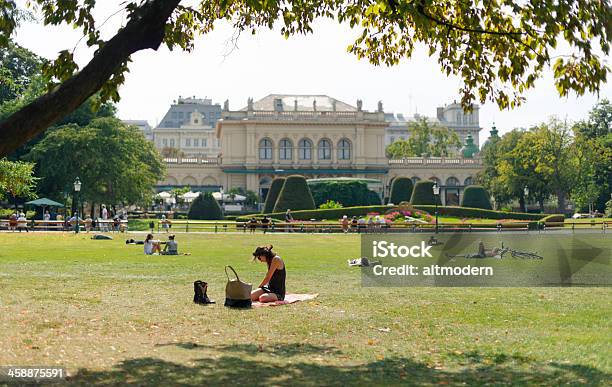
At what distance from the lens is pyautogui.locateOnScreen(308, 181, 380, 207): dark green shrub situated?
6066 cm

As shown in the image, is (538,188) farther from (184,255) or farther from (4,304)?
(4,304)

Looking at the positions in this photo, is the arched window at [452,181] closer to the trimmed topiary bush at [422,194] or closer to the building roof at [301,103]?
the building roof at [301,103]

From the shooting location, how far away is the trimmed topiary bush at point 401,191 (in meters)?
62.4

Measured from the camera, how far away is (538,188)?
6831 cm

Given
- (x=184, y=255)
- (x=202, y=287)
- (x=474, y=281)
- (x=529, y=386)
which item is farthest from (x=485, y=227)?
(x=529, y=386)

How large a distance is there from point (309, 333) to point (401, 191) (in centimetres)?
5366

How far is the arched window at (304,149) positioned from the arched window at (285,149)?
109 centimetres

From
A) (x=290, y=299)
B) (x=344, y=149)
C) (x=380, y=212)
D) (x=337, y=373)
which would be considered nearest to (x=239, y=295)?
(x=290, y=299)

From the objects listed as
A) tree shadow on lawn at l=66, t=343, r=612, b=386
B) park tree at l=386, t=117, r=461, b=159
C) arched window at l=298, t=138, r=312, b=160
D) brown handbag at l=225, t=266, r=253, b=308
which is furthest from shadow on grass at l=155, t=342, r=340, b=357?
park tree at l=386, t=117, r=461, b=159

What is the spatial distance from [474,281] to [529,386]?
935 cm

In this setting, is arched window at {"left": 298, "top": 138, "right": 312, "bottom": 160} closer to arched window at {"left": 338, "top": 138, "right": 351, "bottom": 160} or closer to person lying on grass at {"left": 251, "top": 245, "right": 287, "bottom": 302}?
arched window at {"left": 338, "top": 138, "right": 351, "bottom": 160}

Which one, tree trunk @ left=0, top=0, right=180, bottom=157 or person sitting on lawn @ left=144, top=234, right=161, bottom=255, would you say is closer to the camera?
tree trunk @ left=0, top=0, right=180, bottom=157

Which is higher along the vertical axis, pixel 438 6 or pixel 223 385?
pixel 438 6

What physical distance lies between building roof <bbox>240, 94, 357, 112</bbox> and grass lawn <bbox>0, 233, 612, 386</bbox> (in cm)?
8345
